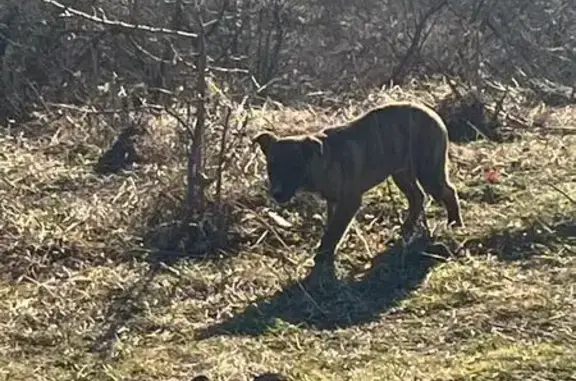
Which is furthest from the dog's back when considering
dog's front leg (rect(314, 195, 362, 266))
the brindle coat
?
dog's front leg (rect(314, 195, 362, 266))

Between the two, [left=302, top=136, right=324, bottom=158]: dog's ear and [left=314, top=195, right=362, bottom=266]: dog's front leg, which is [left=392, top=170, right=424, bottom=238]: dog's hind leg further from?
[left=302, top=136, right=324, bottom=158]: dog's ear

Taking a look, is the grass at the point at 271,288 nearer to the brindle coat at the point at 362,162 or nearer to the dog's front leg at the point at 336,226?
the dog's front leg at the point at 336,226

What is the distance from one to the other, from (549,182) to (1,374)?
15.8ft

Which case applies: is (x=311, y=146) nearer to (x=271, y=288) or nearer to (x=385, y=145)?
(x=385, y=145)

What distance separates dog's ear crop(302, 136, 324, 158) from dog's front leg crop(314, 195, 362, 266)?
0.44 meters

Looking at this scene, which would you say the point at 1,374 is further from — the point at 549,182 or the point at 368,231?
the point at 549,182

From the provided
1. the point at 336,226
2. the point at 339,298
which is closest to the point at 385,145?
the point at 336,226

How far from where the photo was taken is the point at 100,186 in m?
9.59

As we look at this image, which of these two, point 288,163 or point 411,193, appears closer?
point 288,163

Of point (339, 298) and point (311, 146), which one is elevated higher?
point (311, 146)

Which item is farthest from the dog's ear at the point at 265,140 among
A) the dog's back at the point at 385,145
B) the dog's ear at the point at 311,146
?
the dog's back at the point at 385,145

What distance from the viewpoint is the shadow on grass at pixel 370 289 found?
689 centimetres

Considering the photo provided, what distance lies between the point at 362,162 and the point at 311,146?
55 centimetres

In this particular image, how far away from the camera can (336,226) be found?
783 centimetres
